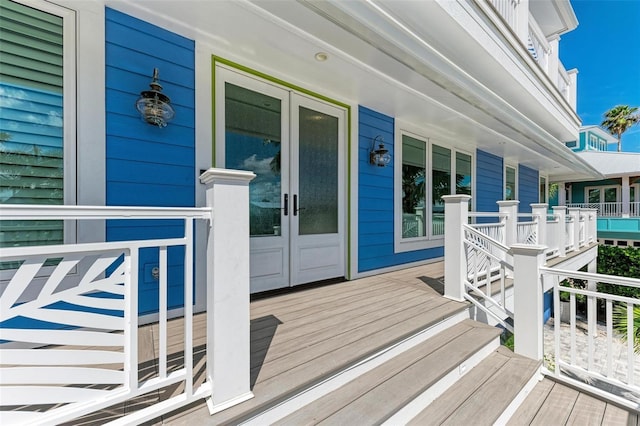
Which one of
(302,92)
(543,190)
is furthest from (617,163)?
(302,92)

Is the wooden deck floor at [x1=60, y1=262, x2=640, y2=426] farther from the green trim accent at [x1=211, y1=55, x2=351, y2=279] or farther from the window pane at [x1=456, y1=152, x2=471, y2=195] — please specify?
the window pane at [x1=456, y1=152, x2=471, y2=195]

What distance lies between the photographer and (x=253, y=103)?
292 cm

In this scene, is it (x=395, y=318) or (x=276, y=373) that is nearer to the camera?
(x=276, y=373)

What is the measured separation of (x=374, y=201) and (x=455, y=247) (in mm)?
1401

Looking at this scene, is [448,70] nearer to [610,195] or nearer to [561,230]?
[561,230]

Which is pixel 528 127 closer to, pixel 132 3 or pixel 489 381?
pixel 489 381

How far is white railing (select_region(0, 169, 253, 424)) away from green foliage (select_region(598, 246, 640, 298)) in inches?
437

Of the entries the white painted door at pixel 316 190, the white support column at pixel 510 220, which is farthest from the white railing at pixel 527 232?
the white painted door at pixel 316 190

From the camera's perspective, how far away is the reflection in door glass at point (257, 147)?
2787 millimetres

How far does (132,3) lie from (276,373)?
272 centimetres

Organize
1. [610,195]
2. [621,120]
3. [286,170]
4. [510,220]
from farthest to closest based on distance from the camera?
[621,120], [610,195], [510,220], [286,170]

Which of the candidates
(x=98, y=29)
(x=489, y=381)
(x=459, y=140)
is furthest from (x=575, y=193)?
(x=98, y=29)

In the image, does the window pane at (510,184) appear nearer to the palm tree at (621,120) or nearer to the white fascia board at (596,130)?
the white fascia board at (596,130)

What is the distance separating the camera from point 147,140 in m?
2.24
